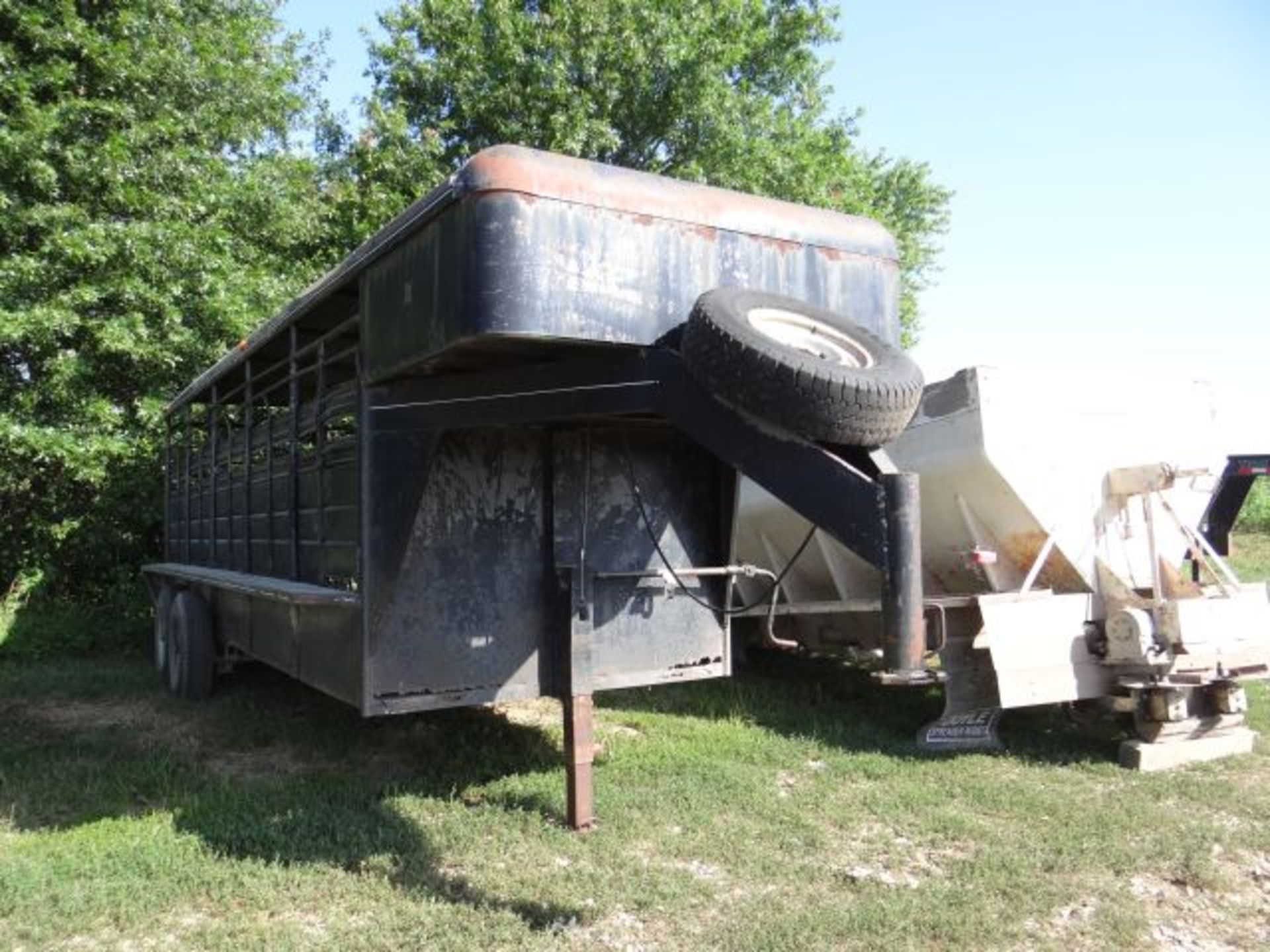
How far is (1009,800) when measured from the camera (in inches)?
195

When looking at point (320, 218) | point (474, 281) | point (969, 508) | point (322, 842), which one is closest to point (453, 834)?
point (322, 842)

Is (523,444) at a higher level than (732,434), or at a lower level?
higher

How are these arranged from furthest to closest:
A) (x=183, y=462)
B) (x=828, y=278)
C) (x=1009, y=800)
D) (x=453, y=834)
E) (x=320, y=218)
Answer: (x=320, y=218)
(x=183, y=462)
(x=1009, y=800)
(x=453, y=834)
(x=828, y=278)

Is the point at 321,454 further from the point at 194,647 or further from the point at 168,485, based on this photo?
the point at 168,485

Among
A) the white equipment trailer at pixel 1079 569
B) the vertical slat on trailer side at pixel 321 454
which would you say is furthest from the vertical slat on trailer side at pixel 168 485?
the white equipment trailer at pixel 1079 569

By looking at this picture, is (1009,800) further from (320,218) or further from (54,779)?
(320,218)

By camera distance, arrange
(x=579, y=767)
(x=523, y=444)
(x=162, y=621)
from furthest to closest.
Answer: (x=162, y=621) → (x=523, y=444) → (x=579, y=767)

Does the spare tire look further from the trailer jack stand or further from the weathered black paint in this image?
the trailer jack stand

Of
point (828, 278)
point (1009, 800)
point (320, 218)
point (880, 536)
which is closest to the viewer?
point (880, 536)

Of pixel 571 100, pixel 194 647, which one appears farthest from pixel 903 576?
pixel 571 100

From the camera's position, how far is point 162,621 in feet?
28.1

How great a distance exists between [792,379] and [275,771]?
4.06 m

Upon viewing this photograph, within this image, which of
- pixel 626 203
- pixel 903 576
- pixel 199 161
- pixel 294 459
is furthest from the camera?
pixel 199 161

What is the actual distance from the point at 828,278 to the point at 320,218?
11.2 metres
